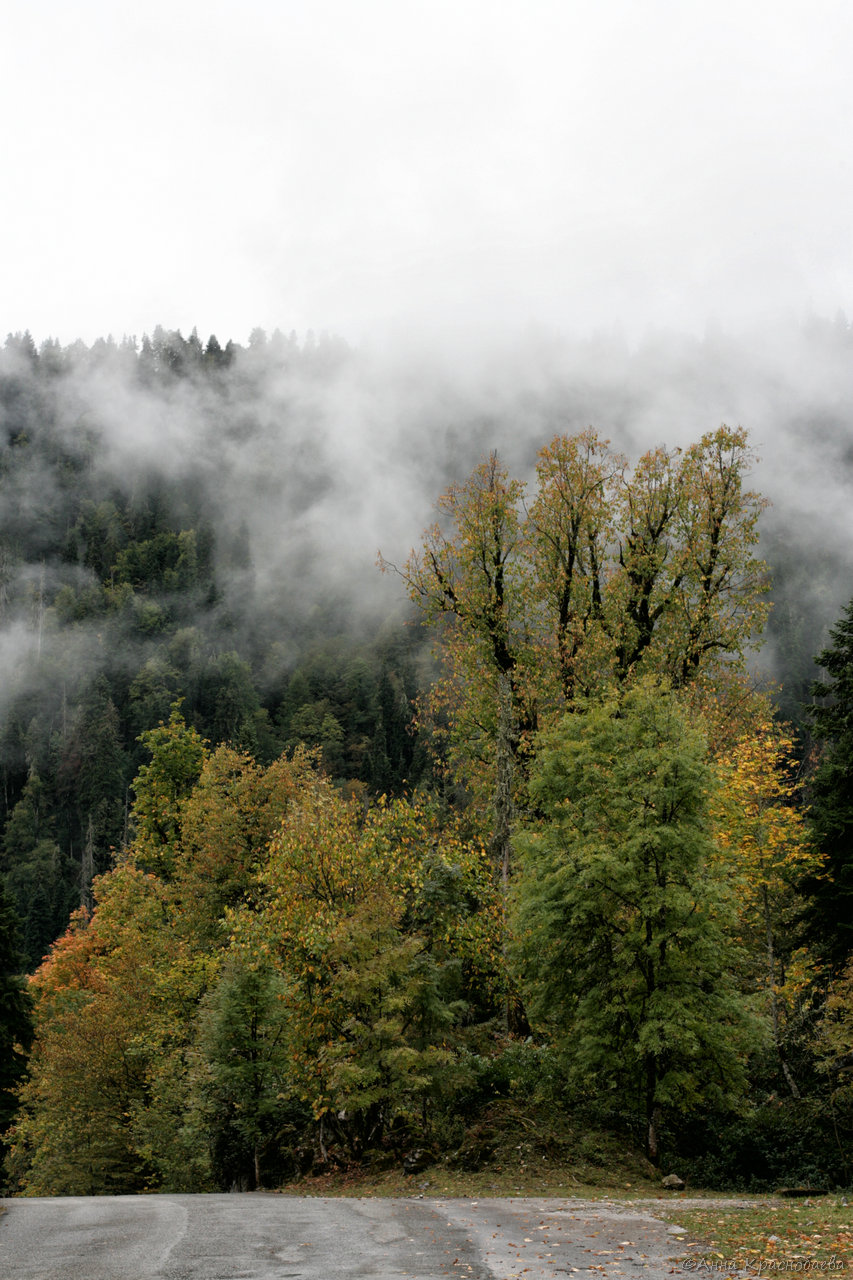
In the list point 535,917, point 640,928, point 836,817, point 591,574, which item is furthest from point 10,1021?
point 836,817

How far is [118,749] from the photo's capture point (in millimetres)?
160875

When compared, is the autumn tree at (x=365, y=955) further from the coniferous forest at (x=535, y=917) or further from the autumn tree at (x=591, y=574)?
the autumn tree at (x=591, y=574)

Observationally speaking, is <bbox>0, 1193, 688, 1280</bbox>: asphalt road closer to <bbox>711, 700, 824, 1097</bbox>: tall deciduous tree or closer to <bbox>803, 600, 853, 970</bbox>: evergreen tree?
<bbox>803, 600, 853, 970</bbox>: evergreen tree

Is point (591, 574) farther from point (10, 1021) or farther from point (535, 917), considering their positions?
point (10, 1021)

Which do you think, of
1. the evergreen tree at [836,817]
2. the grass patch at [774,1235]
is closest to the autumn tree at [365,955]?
the grass patch at [774,1235]

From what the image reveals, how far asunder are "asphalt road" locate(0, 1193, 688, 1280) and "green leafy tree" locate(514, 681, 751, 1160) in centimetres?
448

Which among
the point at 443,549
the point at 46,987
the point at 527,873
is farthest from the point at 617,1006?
the point at 46,987

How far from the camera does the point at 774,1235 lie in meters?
10.3

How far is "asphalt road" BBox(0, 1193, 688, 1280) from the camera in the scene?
847 cm

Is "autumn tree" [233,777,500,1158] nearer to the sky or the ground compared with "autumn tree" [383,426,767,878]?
nearer to the ground

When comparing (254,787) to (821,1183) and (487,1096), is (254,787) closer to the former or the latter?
(487,1096)
